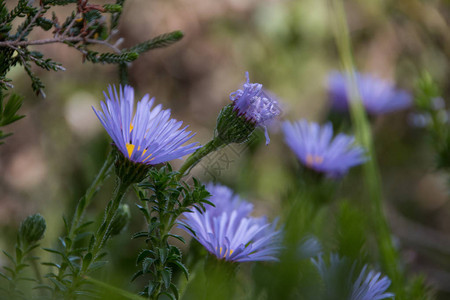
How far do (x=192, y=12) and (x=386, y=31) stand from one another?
95 centimetres

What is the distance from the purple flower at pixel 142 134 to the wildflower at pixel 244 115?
71 mm

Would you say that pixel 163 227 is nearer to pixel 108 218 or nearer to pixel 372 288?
pixel 108 218

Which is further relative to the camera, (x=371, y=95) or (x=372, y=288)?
(x=371, y=95)

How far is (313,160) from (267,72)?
4.74 ft

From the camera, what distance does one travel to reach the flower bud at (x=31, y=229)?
0.61 metres

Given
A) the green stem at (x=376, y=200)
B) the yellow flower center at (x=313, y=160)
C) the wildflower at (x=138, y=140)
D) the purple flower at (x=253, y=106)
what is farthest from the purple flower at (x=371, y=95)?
the wildflower at (x=138, y=140)

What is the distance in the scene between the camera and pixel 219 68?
256cm

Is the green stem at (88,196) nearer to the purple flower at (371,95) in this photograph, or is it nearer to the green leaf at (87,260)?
the green leaf at (87,260)

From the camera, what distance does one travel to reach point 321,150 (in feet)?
3.56

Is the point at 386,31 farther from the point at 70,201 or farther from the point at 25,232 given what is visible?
the point at 25,232

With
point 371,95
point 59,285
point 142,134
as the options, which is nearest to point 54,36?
point 142,134

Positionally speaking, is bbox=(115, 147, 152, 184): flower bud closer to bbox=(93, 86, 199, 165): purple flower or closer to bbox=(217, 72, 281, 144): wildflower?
bbox=(93, 86, 199, 165): purple flower

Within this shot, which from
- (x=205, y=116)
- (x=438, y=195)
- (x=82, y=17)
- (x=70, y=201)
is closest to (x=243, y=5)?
(x=205, y=116)

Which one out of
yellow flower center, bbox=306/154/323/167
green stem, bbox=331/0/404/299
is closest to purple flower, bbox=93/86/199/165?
green stem, bbox=331/0/404/299
